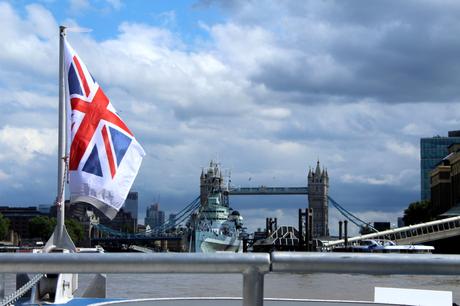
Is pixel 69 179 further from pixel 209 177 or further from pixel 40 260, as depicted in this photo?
pixel 209 177

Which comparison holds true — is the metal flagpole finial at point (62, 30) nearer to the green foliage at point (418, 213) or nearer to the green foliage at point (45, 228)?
the green foliage at point (418, 213)

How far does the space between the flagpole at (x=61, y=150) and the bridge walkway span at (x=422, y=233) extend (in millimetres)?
104800

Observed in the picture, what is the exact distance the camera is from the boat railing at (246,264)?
282 cm

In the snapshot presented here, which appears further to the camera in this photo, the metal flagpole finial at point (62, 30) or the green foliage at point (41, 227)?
the green foliage at point (41, 227)

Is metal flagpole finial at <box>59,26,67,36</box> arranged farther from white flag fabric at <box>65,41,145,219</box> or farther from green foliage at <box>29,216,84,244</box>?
green foliage at <box>29,216,84,244</box>

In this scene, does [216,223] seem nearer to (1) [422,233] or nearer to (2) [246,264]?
(1) [422,233]

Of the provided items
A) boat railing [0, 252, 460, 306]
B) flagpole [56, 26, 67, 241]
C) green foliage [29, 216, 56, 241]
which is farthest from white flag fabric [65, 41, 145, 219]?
green foliage [29, 216, 56, 241]

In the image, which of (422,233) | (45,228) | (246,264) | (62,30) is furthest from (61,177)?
(45,228)

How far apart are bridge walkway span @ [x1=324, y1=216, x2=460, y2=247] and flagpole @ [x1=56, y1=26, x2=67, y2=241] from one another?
104800mm

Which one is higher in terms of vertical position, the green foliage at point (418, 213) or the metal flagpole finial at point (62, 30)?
the green foliage at point (418, 213)

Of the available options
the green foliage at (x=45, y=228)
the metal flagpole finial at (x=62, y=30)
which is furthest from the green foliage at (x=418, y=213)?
the metal flagpole finial at (x=62, y=30)

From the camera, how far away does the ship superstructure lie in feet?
405

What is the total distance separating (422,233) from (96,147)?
111876 millimetres

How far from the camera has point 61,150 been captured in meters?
9.59
